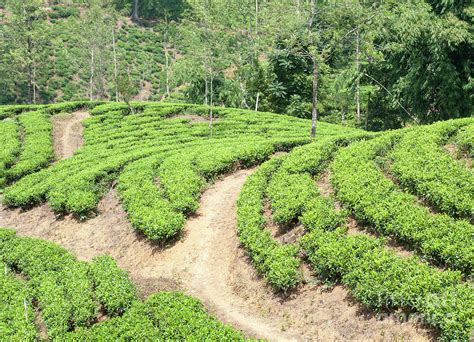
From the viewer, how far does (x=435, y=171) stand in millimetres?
12867

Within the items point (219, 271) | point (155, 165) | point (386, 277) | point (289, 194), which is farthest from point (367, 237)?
point (155, 165)

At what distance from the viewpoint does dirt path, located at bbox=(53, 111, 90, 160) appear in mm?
31747

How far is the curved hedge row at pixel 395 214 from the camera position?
9.84 meters

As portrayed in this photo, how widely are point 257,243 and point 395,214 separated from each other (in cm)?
415

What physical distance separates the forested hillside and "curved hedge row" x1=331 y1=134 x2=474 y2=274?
664 cm

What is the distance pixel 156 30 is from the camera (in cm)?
8719

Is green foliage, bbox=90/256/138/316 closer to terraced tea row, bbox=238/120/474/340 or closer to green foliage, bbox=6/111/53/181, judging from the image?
terraced tea row, bbox=238/120/474/340

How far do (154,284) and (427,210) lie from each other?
8.43m

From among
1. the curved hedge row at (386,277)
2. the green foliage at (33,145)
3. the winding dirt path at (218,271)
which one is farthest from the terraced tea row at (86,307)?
the green foliage at (33,145)

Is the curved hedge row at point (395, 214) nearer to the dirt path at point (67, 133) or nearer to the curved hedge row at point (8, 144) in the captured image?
the curved hedge row at point (8, 144)

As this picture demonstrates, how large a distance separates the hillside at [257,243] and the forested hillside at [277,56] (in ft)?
21.7

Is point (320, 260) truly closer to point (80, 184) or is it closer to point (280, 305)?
point (280, 305)

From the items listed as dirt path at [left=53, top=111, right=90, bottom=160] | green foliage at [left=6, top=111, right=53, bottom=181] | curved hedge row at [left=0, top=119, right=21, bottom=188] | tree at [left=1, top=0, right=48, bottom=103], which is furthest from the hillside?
tree at [left=1, top=0, right=48, bottom=103]

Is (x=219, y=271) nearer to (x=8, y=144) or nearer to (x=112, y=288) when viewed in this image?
(x=112, y=288)
